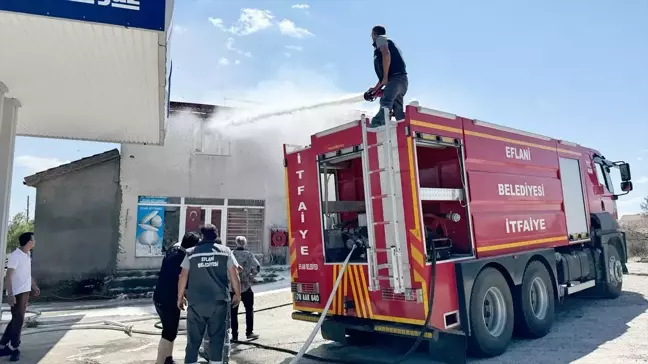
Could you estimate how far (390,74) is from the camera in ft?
19.8

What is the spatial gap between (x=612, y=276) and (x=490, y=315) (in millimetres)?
4855

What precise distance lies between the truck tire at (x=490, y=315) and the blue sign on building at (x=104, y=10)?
15.1 ft

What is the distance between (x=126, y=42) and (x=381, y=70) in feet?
10.8

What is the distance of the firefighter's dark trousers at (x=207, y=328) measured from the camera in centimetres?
463

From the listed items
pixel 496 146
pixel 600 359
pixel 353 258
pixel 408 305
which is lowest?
pixel 600 359

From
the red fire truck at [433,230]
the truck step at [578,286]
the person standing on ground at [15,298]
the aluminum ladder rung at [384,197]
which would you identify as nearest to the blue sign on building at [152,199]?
the person standing on ground at [15,298]

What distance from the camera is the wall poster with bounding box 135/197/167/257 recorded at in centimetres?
1471

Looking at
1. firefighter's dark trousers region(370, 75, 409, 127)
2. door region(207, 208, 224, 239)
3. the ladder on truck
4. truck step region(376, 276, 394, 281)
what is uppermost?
firefighter's dark trousers region(370, 75, 409, 127)

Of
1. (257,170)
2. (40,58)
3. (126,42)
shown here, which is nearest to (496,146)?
(126,42)

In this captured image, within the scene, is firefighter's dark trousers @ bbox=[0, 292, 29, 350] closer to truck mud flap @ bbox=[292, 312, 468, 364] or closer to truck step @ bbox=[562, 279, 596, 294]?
truck mud flap @ bbox=[292, 312, 468, 364]

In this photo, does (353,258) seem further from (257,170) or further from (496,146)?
(257,170)

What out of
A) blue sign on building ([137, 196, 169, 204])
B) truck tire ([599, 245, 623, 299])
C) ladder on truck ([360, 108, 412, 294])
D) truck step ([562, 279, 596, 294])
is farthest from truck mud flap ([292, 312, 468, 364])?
blue sign on building ([137, 196, 169, 204])

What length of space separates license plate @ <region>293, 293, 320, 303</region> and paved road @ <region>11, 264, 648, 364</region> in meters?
0.74

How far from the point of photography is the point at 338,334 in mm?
5684
